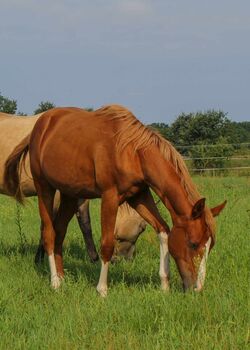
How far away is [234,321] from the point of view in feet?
13.0

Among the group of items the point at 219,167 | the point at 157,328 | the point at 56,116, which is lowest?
the point at 219,167

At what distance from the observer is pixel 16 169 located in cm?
701

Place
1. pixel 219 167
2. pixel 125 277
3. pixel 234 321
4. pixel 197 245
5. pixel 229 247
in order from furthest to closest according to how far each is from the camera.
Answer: pixel 219 167 → pixel 229 247 → pixel 125 277 → pixel 197 245 → pixel 234 321

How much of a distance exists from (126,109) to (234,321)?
2.51 metres

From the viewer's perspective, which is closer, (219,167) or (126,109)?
(126,109)

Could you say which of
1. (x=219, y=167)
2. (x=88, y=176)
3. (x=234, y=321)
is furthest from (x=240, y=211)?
(x=219, y=167)

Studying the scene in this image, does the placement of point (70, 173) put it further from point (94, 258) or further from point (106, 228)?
point (94, 258)

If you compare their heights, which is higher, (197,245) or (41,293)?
(197,245)

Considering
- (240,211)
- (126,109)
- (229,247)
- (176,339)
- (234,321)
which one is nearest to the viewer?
(176,339)

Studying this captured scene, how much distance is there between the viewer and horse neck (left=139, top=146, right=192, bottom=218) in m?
5.03

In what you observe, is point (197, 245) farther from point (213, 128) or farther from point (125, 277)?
point (213, 128)

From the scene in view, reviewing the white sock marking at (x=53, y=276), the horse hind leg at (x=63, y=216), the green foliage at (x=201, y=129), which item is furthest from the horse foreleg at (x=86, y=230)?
the green foliage at (x=201, y=129)

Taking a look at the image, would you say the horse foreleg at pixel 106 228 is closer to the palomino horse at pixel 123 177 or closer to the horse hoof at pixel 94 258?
the palomino horse at pixel 123 177

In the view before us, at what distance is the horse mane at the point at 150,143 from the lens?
5.12 m
